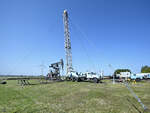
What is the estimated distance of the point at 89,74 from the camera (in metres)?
24.3

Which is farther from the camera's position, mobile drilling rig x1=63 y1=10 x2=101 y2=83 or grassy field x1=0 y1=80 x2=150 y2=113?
mobile drilling rig x1=63 y1=10 x2=101 y2=83

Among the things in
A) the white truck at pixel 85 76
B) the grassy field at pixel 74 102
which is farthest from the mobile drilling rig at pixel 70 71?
the grassy field at pixel 74 102

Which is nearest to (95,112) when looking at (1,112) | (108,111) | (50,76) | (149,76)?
(108,111)

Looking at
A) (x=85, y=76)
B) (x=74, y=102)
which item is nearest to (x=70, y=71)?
(x=85, y=76)

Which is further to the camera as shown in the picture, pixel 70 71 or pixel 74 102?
pixel 70 71

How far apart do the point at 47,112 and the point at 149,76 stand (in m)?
44.0

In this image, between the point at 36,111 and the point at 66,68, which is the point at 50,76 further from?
the point at 36,111

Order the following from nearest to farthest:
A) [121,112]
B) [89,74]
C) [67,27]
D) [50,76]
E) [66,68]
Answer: [121,112] → [89,74] → [50,76] → [66,68] → [67,27]

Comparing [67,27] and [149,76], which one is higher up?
[67,27]

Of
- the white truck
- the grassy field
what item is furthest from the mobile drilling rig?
the grassy field

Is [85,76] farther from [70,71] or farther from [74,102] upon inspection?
[74,102]

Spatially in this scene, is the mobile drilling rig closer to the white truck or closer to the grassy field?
the white truck

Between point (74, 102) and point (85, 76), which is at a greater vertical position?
point (85, 76)

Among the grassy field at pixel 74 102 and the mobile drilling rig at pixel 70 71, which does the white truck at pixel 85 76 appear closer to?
the mobile drilling rig at pixel 70 71
